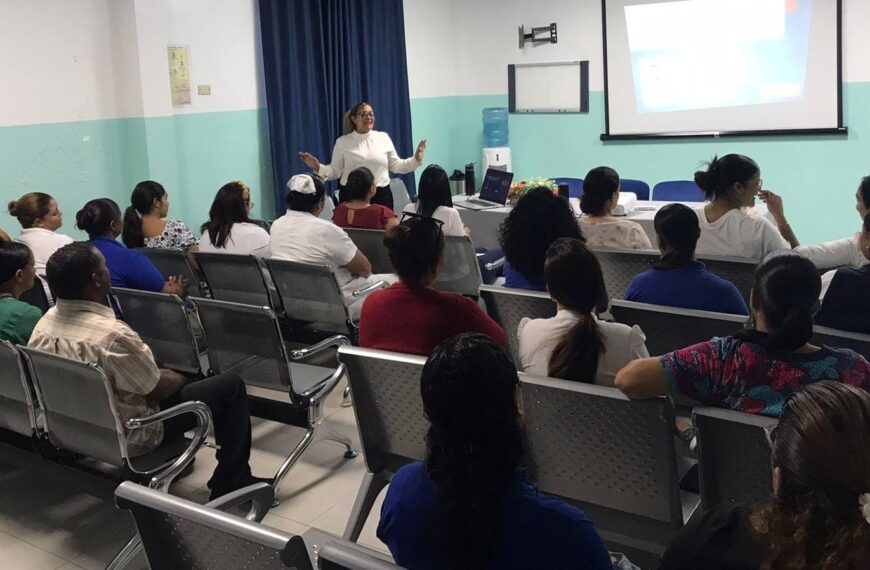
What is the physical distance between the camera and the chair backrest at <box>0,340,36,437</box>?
2.60 meters

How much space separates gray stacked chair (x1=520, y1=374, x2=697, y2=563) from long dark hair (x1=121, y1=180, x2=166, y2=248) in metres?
2.92

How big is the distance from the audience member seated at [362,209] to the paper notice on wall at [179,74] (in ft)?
6.65

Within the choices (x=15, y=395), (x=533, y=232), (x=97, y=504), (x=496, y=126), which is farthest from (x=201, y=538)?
(x=496, y=126)

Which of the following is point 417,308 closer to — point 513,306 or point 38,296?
point 513,306

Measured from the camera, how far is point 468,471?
131cm

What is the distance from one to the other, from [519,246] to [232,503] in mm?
1587

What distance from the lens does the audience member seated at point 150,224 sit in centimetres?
429

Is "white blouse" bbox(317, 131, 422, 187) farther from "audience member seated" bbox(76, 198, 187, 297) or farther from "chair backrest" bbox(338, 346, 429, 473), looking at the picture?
"chair backrest" bbox(338, 346, 429, 473)

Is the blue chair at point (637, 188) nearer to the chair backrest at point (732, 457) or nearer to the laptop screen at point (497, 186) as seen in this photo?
the laptop screen at point (497, 186)

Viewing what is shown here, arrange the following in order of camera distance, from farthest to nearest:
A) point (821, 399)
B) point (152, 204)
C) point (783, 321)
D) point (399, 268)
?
point (152, 204), point (399, 268), point (783, 321), point (821, 399)

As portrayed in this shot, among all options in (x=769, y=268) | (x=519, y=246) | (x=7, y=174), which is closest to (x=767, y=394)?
(x=769, y=268)

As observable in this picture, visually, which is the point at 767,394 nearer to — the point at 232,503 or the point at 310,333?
the point at 232,503

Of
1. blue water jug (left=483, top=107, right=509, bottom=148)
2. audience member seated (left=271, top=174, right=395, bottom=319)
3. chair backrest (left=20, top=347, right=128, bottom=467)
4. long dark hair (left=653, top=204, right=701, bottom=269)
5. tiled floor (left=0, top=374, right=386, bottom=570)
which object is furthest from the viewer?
blue water jug (left=483, top=107, right=509, bottom=148)

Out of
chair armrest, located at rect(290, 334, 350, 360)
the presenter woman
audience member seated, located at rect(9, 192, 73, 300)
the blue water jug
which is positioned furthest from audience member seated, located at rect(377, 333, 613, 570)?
the blue water jug
